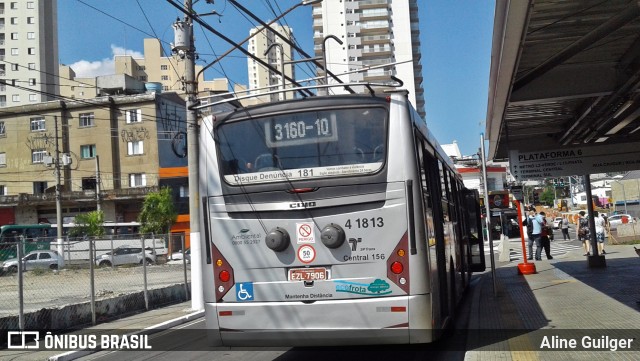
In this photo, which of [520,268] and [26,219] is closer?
[520,268]

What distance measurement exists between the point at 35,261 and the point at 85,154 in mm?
49762

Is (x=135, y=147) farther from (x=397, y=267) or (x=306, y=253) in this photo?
(x=397, y=267)

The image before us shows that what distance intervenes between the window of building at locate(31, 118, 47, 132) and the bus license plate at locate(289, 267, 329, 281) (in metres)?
60.4

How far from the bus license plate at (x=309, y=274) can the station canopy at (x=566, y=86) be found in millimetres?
3474

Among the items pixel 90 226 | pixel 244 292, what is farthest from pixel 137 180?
pixel 244 292

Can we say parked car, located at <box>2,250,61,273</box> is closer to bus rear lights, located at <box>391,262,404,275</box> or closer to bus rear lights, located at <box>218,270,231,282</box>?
bus rear lights, located at <box>218,270,231,282</box>

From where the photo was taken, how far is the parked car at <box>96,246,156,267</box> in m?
17.4

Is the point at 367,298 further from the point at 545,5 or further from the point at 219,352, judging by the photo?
the point at 545,5

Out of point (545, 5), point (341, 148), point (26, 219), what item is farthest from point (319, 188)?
point (26, 219)

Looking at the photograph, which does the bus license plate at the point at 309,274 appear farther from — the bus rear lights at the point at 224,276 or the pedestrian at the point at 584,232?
the pedestrian at the point at 584,232

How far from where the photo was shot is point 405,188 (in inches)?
264

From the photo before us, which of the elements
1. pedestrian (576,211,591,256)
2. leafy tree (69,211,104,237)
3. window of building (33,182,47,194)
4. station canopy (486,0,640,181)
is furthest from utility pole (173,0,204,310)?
window of building (33,182,47,194)

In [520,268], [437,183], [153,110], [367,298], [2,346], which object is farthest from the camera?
[153,110]

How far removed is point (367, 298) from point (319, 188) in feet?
4.22
